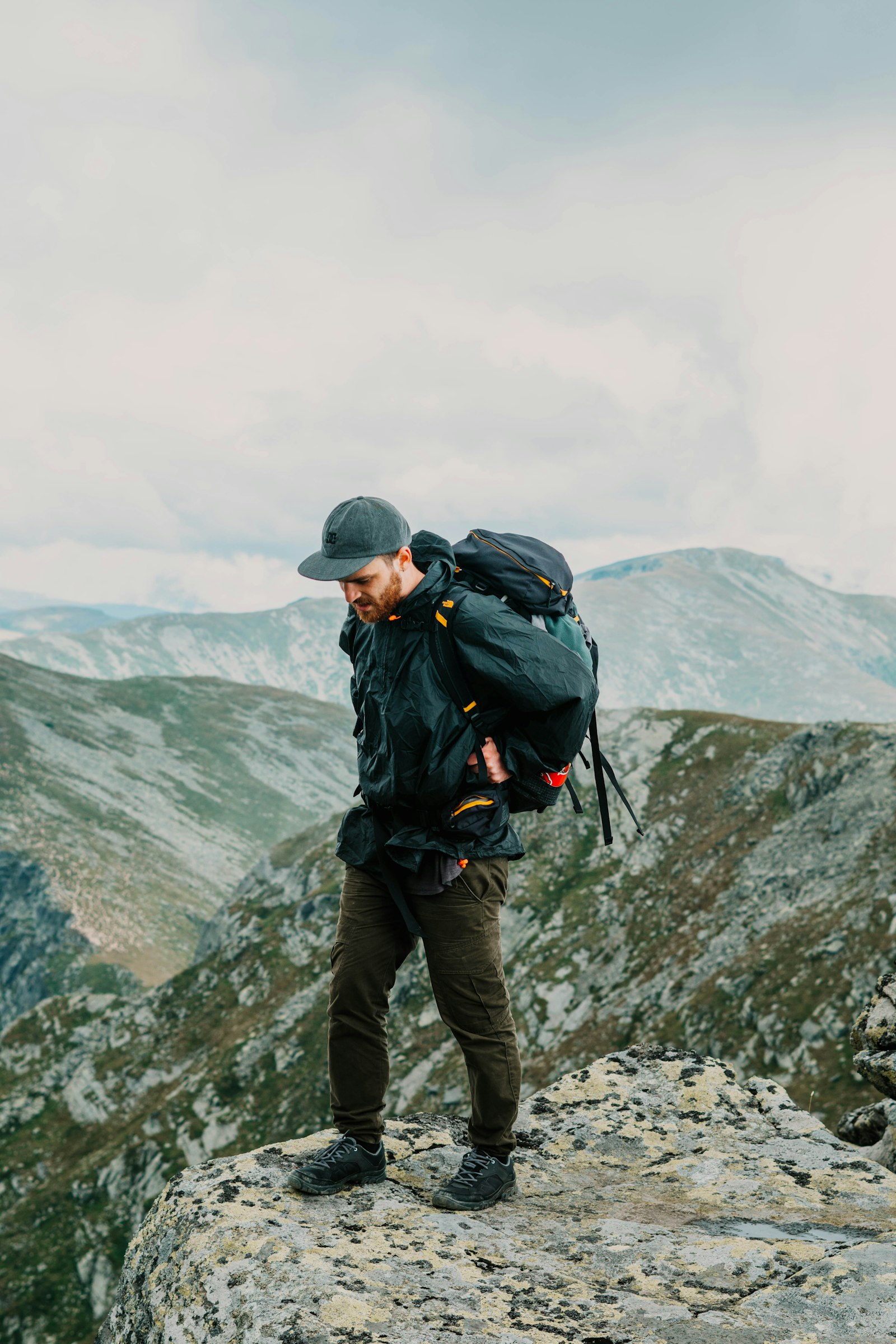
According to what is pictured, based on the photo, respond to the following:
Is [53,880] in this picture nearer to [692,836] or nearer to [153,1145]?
[153,1145]

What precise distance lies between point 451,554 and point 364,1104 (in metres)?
4.39

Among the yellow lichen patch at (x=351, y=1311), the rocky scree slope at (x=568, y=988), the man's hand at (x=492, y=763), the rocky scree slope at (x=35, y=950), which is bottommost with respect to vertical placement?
the rocky scree slope at (x=35, y=950)

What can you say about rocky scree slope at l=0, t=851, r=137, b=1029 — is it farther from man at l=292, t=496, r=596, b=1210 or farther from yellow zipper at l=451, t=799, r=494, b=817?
yellow zipper at l=451, t=799, r=494, b=817

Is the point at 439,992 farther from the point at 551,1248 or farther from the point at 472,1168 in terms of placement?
→ the point at 551,1248

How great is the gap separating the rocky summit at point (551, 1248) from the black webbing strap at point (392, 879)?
2.05m

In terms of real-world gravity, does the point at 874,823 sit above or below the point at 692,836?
above

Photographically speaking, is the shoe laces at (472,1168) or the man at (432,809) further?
the shoe laces at (472,1168)

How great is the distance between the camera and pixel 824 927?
26.8 meters

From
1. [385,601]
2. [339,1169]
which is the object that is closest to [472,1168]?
[339,1169]

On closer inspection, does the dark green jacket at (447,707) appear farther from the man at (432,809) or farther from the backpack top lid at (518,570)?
the backpack top lid at (518,570)

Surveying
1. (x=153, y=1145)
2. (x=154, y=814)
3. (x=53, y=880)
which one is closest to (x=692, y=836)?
(x=153, y=1145)

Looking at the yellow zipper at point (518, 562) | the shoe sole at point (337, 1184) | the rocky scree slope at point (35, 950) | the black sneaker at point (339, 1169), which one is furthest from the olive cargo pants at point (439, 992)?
the rocky scree slope at point (35, 950)

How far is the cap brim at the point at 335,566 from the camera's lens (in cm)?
610

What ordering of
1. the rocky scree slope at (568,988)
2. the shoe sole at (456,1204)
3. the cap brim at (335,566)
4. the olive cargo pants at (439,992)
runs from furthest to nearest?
the rocky scree slope at (568,988) < the olive cargo pants at (439,992) < the shoe sole at (456,1204) < the cap brim at (335,566)
